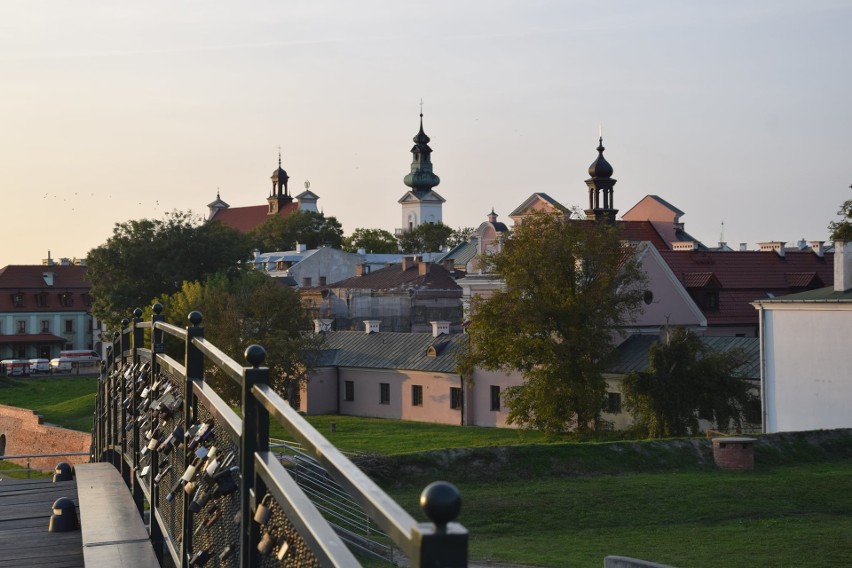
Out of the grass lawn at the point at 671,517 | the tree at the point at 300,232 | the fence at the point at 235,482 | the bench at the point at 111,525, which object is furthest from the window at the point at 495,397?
the tree at the point at 300,232

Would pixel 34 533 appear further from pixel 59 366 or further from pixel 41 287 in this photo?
pixel 41 287

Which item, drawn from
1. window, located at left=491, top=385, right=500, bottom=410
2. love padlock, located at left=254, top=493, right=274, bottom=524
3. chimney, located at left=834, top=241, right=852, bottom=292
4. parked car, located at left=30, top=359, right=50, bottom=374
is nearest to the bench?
love padlock, located at left=254, top=493, right=274, bottom=524

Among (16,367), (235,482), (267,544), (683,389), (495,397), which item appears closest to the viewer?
(267,544)

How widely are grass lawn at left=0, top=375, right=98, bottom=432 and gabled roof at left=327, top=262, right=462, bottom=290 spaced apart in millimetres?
16728

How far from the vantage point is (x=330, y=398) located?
52.3m

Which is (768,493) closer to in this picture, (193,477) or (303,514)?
(193,477)

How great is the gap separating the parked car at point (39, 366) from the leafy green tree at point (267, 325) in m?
30.5

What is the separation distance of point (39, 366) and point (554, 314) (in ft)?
155

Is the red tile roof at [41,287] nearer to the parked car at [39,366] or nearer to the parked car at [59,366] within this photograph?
the parked car at [39,366]

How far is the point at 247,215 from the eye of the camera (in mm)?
139875

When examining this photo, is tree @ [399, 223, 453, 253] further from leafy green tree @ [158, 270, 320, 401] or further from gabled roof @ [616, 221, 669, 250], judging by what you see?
leafy green tree @ [158, 270, 320, 401]

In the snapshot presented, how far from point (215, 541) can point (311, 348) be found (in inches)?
1698

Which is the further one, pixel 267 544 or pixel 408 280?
pixel 408 280

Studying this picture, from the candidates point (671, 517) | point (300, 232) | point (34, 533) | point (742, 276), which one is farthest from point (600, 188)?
point (300, 232)
